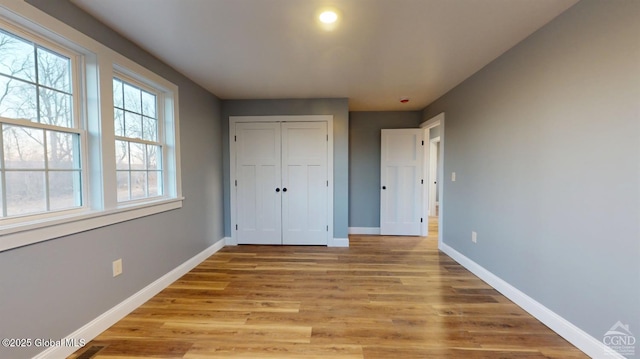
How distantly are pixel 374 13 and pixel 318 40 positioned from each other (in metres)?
0.54

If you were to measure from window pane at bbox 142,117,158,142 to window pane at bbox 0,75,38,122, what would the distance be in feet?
3.02

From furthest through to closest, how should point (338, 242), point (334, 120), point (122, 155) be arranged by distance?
point (338, 242) < point (334, 120) < point (122, 155)

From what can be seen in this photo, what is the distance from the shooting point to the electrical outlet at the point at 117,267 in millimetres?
1969

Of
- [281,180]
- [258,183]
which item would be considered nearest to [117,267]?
[258,183]

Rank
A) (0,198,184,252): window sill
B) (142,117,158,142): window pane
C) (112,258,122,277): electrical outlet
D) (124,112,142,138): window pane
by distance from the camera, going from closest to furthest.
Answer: (0,198,184,252): window sill < (112,258,122,277): electrical outlet < (124,112,142,138): window pane < (142,117,158,142): window pane

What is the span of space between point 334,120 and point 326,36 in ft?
5.85

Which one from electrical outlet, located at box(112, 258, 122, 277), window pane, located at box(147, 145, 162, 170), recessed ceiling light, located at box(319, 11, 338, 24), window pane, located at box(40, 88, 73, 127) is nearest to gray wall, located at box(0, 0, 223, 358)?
electrical outlet, located at box(112, 258, 122, 277)

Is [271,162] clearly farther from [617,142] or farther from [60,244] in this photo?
[617,142]

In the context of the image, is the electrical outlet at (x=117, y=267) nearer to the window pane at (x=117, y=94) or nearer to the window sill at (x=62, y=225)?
the window sill at (x=62, y=225)

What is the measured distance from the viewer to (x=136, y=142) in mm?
2320

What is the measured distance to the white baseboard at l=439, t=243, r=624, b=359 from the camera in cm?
157

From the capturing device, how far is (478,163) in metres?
2.79

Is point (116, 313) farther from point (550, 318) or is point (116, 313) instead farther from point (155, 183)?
point (550, 318)

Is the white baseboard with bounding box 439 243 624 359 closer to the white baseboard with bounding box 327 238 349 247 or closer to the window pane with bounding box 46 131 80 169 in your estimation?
the white baseboard with bounding box 327 238 349 247
